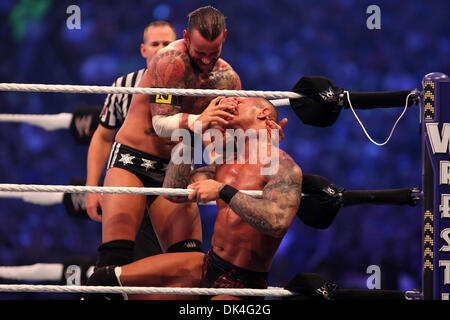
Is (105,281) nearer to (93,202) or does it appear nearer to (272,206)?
(272,206)

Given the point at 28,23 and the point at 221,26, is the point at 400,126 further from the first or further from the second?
the point at 28,23

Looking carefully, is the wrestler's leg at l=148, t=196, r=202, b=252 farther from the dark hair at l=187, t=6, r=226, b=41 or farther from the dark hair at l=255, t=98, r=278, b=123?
the dark hair at l=187, t=6, r=226, b=41

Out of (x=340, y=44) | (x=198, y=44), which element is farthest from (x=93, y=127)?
(x=340, y=44)

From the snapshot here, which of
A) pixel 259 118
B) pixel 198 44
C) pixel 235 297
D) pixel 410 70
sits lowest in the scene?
pixel 235 297

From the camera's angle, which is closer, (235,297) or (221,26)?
(235,297)

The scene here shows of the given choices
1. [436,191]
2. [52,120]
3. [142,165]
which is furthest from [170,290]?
[52,120]

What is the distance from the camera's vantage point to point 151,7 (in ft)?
13.3

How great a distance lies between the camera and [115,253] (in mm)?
2082

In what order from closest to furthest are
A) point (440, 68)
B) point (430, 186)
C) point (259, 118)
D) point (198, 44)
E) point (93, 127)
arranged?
1. point (430, 186)
2. point (259, 118)
3. point (198, 44)
4. point (93, 127)
5. point (440, 68)

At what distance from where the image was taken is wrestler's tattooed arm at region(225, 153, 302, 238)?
5.36 feet

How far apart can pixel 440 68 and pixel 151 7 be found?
2026 mm

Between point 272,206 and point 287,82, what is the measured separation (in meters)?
2.45

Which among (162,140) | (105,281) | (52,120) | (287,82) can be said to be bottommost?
(105,281)

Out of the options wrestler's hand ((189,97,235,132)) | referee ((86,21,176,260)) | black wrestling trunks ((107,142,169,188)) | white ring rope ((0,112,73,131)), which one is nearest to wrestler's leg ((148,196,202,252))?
black wrestling trunks ((107,142,169,188))
